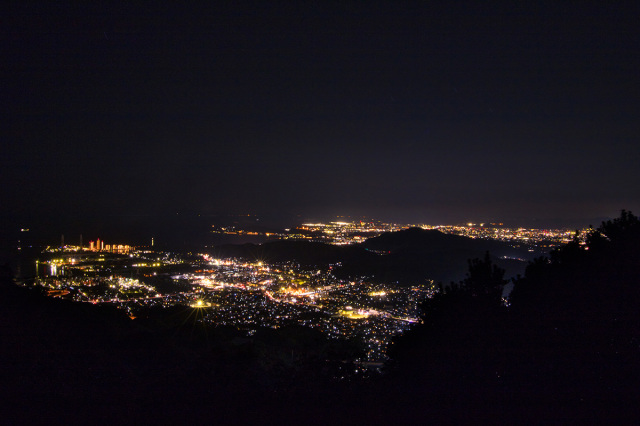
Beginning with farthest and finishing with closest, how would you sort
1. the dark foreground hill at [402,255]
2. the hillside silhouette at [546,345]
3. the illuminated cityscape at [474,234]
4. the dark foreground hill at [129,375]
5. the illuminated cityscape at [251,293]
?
the illuminated cityscape at [474,234]
the dark foreground hill at [402,255]
the illuminated cityscape at [251,293]
the dark foreground hill at [129,375]
the hillside silhouette at [546,345]

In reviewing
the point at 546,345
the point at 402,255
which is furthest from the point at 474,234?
the point at 546,345

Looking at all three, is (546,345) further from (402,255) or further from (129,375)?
(402,255)

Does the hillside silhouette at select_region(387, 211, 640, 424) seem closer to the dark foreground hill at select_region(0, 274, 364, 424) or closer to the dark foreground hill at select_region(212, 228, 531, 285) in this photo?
the dark foreground hill at select_region(0, 274, 364, 424)

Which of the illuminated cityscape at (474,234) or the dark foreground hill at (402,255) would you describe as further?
the illuminated cityscape at (474,234)

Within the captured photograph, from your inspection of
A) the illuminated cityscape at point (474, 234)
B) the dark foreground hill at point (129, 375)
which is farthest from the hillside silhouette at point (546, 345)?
the illuminated cityscape at point (474, 234)

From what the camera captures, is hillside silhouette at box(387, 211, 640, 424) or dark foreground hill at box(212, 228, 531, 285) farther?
dark foreground hill at box(212, 228, 531, 285)

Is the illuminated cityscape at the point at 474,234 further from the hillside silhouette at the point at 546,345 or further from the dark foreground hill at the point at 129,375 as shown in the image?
the dark foreground hill at the point at 129,375

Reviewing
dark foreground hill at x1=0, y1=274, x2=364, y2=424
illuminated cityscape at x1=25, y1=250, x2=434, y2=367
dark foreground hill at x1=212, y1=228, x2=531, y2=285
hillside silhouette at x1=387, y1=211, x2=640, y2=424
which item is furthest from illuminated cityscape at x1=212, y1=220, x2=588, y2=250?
dark foreground hill at x1=0, y1=274, x2=364, y2=424

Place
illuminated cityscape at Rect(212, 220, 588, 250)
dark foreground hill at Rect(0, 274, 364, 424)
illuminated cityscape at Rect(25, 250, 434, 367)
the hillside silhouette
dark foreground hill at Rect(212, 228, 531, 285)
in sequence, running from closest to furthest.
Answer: the hillside silhouette, dark foreground hill at Rect(0, 274, 364, 424), illuminated cityscape at Rect(25, 250, 434, 367), dark foreground hill at Rect(212, 228, 531, 285), illuminated cityscape at Rect(212, 220, 588, 250)

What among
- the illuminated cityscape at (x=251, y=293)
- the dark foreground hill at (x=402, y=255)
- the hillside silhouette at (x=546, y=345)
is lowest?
the illuminated cityscape at (x=251, y=293)
